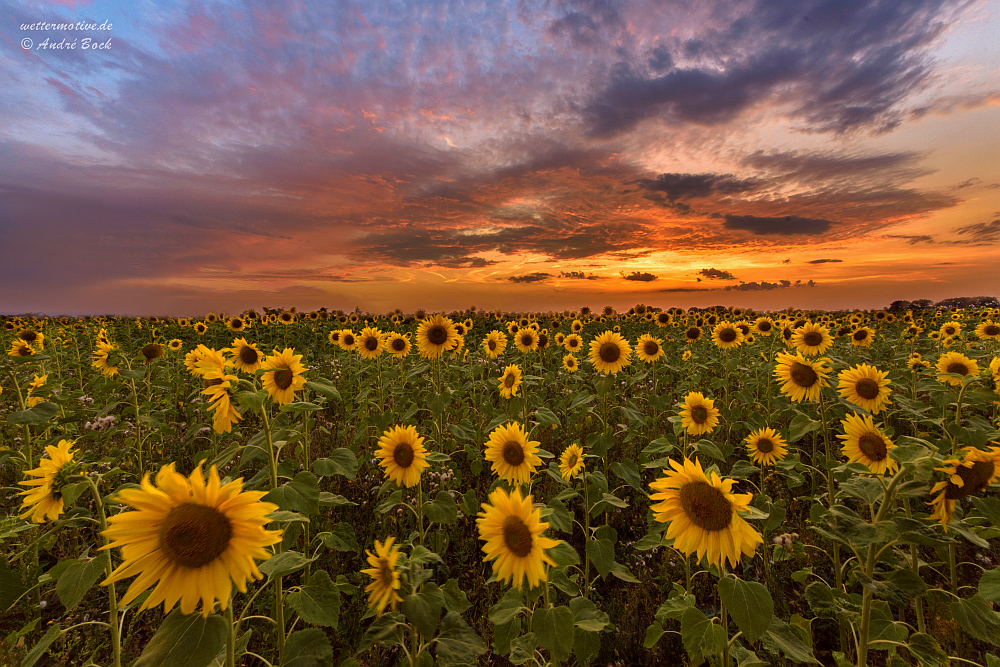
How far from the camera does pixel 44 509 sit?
2.50 metres

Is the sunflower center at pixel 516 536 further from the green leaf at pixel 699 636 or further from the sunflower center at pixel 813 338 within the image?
the sunflower center at pixel 813 338

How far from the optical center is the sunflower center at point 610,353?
641 centimetres

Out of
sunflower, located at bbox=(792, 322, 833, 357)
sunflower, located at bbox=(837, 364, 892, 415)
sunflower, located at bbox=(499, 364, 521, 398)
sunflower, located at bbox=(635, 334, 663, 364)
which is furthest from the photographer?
sunflower, located at bbox=(635, 334, 663, 364)

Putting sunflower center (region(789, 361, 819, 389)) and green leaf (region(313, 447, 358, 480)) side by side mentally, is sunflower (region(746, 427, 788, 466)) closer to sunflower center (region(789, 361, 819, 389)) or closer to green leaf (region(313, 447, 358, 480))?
sunflower center (region(789, 361, 819, 389))

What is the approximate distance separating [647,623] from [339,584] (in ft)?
8.88

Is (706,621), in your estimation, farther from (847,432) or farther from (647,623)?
(847,432)

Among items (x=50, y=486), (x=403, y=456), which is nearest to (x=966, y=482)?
(x=403, y=456)

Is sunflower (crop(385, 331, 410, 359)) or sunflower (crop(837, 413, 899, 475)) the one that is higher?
sunflower (crop(385, 331, 410, 359))

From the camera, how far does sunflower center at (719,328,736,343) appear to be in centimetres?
905

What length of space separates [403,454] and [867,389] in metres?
4.99

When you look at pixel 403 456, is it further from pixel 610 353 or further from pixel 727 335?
pixel 727 335

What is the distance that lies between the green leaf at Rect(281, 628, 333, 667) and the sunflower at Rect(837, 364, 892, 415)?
5507mm

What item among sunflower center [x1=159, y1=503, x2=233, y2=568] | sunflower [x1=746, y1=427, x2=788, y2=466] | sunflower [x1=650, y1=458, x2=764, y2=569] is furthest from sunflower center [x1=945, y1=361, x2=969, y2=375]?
sunflower center [x1=159, y1=503, x2=233, y2=568]

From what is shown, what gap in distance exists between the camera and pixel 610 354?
644 centimetres
